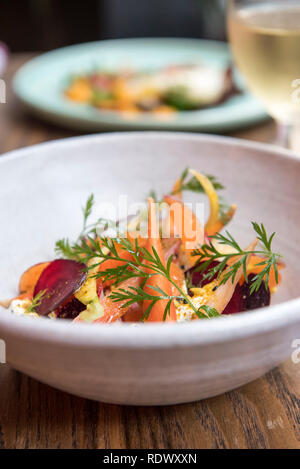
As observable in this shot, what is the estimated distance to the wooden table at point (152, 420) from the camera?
59 cm

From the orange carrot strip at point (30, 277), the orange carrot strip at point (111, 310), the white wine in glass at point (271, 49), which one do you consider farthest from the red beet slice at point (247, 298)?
the white wine in glass at point (271, 49)

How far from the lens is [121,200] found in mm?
955

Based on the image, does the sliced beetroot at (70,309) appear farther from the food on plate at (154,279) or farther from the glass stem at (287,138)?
the glass stem at (287,138)

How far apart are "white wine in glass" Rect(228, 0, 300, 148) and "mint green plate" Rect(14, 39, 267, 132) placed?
0.27 meters

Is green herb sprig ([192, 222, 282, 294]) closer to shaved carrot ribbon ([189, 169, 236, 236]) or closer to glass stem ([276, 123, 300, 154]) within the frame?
shaved carrot ribbon ([189, 169, 236, 236])

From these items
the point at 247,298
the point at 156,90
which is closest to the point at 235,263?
the point at 247,298

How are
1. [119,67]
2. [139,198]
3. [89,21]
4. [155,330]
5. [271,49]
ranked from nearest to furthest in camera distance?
1. [155,330]
2. [139,198]
3. [271,49]
4. [119,67]
5. [89,21]

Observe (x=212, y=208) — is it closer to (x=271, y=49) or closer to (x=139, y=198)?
(x=139, y=198)

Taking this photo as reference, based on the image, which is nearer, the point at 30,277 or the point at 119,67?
the point at 30,277

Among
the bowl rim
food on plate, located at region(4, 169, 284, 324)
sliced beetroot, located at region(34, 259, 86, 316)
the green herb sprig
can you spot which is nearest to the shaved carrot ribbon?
food on plate, located at region(4, 169, 284, 324)

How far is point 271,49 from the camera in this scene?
1133 millimetres

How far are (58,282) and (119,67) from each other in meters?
1.57

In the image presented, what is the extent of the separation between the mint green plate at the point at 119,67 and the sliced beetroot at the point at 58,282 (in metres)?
0.79
